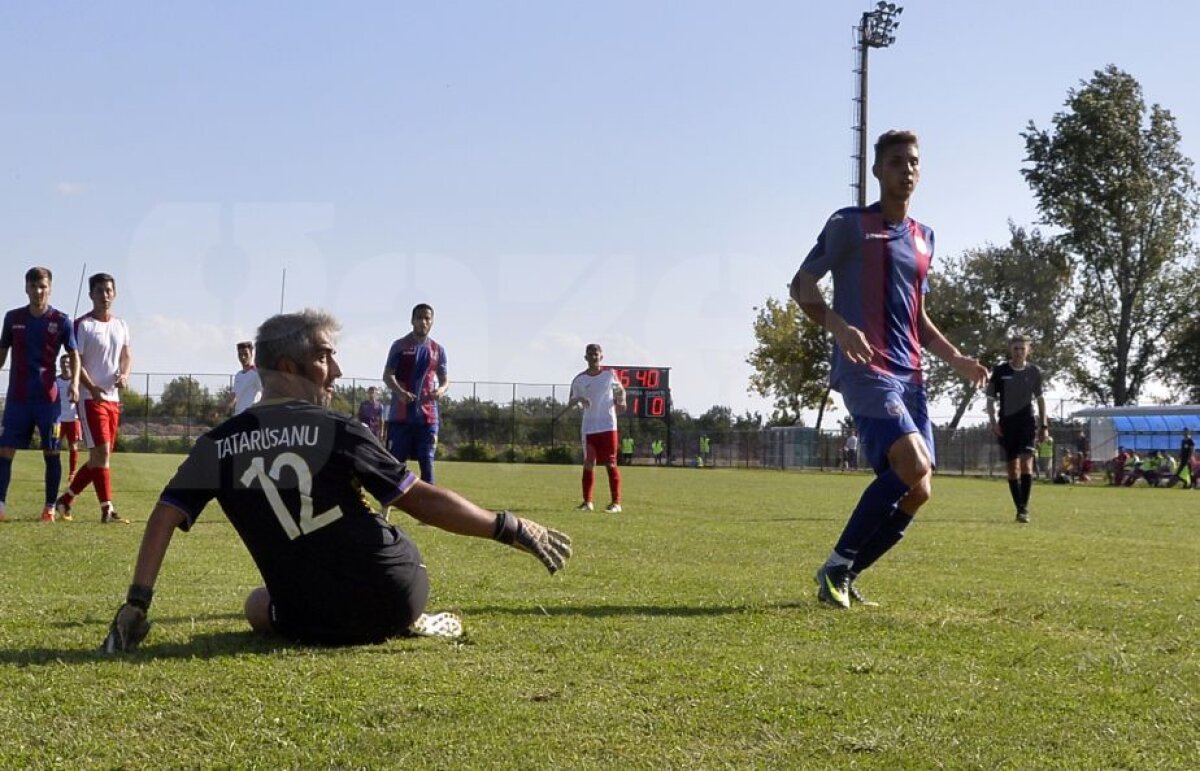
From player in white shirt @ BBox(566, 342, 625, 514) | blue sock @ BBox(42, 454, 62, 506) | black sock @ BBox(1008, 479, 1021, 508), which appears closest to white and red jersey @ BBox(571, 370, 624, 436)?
player in white shirt @ BBox(566, 342, 625, 514)

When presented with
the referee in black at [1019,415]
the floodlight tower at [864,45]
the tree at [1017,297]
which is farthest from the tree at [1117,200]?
the referee in black at [1019,415]

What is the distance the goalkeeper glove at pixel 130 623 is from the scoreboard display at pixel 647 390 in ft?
164

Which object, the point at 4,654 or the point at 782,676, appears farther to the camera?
the point at 4,654

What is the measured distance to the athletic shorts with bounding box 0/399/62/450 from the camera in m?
11.3

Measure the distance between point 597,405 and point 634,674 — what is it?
39.0ft

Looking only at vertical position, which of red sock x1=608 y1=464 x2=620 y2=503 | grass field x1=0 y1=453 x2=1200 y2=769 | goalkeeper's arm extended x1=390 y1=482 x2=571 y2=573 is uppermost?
goalkeeper's arm extended x1=390 y1=482 x2=571 y2=573

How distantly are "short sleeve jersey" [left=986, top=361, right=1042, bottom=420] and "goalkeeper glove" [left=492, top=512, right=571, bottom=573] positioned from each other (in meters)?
10.8

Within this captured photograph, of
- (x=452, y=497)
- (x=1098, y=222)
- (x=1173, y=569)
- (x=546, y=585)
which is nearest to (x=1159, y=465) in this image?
(x=1098, y=222)

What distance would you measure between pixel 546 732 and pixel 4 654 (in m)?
2.22

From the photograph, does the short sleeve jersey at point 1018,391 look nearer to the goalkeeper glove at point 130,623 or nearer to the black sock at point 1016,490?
the black sock at point 1016,490

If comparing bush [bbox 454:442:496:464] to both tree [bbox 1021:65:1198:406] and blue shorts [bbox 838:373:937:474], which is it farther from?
blue shorts [bbox 838:373:937:474]

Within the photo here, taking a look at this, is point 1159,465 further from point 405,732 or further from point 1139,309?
point 405,732

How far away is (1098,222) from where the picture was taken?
57.3m

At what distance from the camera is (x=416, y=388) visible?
12484mm
